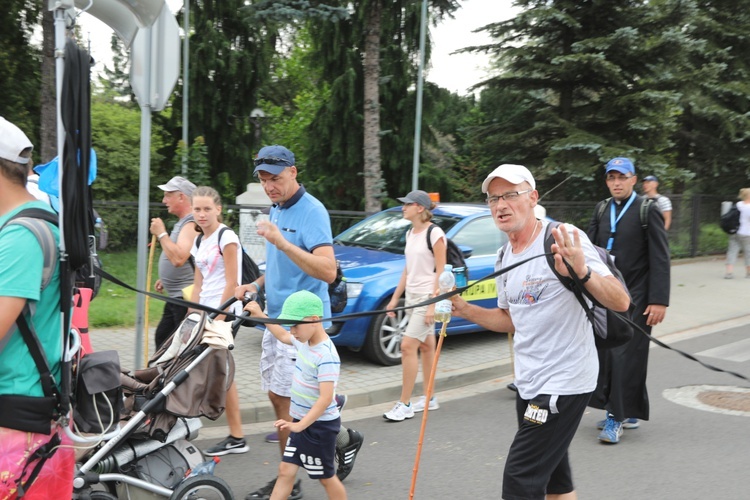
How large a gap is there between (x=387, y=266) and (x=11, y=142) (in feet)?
19.4

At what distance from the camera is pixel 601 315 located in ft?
10.5

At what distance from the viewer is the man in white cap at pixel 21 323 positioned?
2217 millimetres

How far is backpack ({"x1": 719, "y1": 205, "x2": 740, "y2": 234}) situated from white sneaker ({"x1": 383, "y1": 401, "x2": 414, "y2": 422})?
12.2 metres

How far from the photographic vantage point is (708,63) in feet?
66.0

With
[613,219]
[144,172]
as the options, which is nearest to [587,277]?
[613,219]

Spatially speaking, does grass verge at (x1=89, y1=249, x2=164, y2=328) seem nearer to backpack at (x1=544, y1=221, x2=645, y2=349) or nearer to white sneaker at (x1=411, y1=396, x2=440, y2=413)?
white sneaker at (x1=411, y1=396, x2=440, y2=413)

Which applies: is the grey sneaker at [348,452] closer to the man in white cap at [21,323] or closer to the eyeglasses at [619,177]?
the man in white cap at [21,323]

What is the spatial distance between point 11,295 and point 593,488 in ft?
12.8

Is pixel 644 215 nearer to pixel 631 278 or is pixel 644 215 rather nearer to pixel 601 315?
pixel 631 278

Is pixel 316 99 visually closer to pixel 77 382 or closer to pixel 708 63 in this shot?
pixel 708 63

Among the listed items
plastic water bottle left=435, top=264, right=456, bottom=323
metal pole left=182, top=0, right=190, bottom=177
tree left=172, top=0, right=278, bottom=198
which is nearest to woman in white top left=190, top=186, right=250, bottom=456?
plastic water bottle left=435, top=264, right=456, bottom=323

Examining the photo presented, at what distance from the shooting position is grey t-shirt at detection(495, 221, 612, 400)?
3.13 m

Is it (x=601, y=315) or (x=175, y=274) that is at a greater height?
(x=601, y=315)

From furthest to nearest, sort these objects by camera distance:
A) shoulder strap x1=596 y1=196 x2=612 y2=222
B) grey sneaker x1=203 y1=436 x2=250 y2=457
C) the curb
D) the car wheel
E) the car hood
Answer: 1. the car hood
2. the car wheel
3. the curb
4. shoulder strap x1=596 y1=196 x2=612 y2=222
5. grey sneaker x1=203 y1=436 x2=250 y2=457
